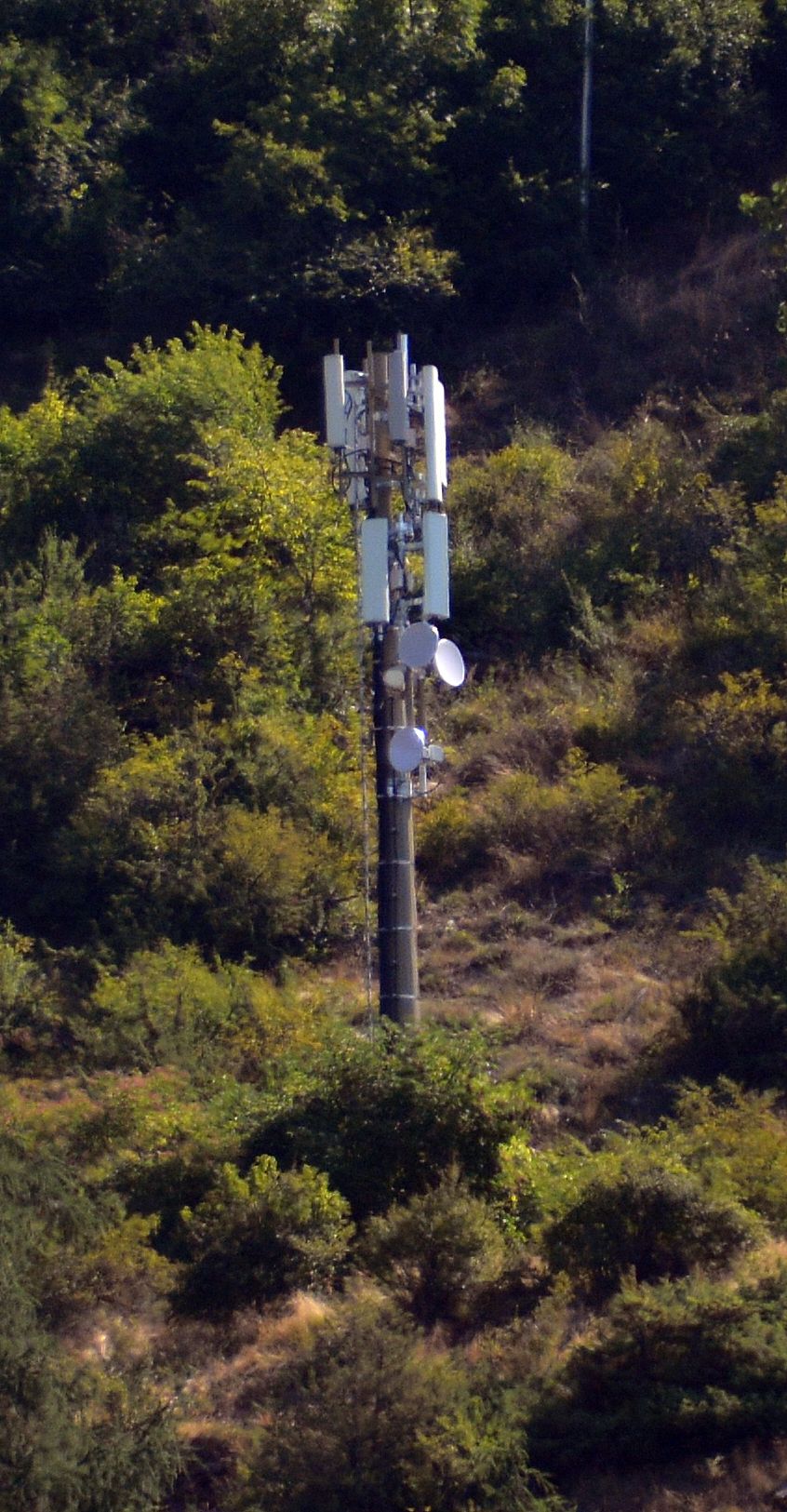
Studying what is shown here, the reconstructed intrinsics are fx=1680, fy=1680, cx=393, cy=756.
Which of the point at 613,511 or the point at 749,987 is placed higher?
the point at 613,511

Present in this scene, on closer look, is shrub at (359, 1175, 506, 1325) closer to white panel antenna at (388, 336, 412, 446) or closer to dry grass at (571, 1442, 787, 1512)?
dry grass at (571, 1442, 787, 1512)

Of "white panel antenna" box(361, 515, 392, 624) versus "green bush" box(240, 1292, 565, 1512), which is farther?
"white panel antenna" box(361, 515, 392, 624)

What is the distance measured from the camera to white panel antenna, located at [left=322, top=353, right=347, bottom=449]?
1122 centimetres

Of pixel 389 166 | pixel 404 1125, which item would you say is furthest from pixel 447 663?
pixel 389 166

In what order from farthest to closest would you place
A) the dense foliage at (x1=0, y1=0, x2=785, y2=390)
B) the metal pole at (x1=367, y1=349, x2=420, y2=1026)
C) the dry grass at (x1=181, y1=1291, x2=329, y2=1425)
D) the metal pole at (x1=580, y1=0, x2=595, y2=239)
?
the metal pole at (x1=580, y1=0, x2=595, y2=239) < the dense foliage at (x1=0, y1=0, x2=785, y2=390) < the metal pole at (x1=367, y1=349, x2=420, y2=1026) < the dry grass at (x1=181, y1=1291, x2=329, y2=1425)

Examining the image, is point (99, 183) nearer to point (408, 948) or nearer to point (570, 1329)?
point (408, 948)

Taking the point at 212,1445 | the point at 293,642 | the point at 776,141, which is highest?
the point at 776,141

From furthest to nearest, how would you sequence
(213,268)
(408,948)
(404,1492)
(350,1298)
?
(213,268), (408,948), (350,1298), (404,1492)

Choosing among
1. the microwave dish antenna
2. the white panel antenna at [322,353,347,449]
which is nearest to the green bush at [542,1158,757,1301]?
the microwave dish antenna

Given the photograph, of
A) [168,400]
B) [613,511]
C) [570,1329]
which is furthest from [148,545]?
[570,1329]

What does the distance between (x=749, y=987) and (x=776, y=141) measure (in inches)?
701

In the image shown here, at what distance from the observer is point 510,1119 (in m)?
10.5

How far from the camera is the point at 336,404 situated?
37.3ft

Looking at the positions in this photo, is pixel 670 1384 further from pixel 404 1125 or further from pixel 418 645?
pixel 418 645
